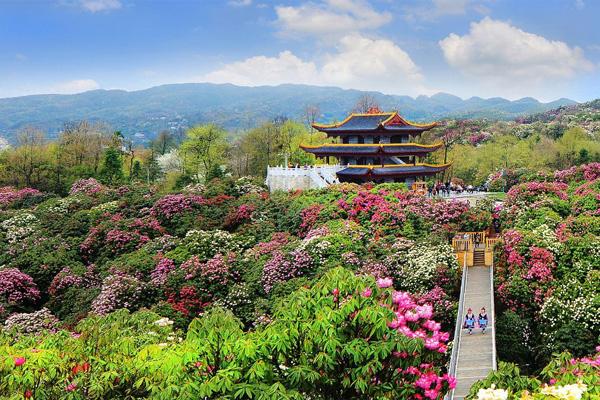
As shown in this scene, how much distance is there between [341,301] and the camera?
11.2 meters

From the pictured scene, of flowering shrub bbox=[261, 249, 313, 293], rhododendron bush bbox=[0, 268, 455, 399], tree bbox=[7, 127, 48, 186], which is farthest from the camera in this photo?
tree bbox=[7, 127, 48, 186]

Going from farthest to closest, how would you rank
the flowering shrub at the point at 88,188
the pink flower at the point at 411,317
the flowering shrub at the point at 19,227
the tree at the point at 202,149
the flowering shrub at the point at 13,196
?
1. the tree at the point at 202,149
2. the flowering shrub at the point at 13,196
3. the flowering shrub at the point at 88,188
4. the flowering shrub at the point at 19,227
5. the pink flower at the point at 411,317

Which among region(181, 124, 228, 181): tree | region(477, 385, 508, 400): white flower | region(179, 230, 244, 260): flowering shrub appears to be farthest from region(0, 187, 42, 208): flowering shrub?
region(477, 385, 508, 400): white flower

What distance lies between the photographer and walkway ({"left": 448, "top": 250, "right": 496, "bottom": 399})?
1603 centimetres

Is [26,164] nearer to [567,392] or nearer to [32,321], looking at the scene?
[32,321]

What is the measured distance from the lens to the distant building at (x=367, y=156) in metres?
37.5

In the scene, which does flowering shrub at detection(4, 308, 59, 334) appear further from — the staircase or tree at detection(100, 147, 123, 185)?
tree at detection(100, 147, 123, 185)

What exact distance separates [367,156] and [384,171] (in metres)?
2.01

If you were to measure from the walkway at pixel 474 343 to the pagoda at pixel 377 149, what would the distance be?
15058 millimetres

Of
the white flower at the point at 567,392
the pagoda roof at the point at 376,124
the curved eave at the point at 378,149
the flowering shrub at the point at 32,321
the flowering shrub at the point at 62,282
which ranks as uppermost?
the pagoda roof at the point at 376,124

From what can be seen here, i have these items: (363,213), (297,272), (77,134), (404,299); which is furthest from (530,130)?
(404,299)

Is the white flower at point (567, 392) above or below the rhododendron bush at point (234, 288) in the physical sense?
above

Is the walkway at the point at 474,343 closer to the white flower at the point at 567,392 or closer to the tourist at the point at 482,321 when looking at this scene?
the tourist at the point at 482,321

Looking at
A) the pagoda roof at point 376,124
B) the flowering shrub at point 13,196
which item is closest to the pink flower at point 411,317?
the pagoda roof at point 376,124
